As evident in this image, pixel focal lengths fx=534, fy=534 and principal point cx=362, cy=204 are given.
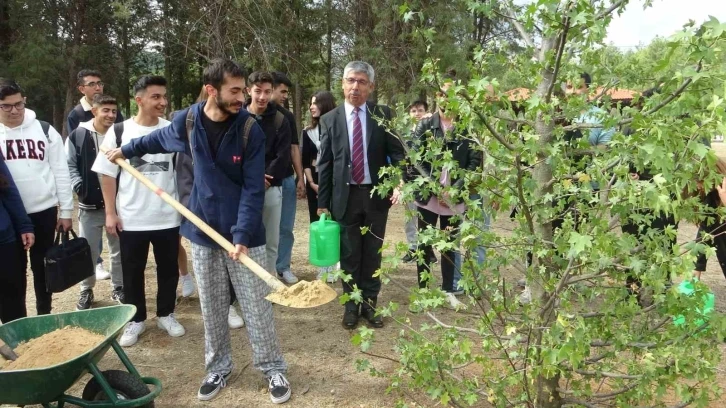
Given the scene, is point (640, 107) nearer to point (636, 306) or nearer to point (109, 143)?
point (636, 306)

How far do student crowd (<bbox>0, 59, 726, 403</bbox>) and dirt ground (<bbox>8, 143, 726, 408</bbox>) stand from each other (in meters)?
0.11

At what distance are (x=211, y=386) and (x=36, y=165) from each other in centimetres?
185

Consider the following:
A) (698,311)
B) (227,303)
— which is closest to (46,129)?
(227,303)

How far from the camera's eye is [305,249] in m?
6.47

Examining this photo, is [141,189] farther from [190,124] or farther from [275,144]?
[275,144]

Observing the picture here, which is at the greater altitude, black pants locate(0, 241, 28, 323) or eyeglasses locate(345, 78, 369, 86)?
eyeglasses locate(345, 78, 369, 86)

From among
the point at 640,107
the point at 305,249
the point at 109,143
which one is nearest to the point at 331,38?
the point at 305,249

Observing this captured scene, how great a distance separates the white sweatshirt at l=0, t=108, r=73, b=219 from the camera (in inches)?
133

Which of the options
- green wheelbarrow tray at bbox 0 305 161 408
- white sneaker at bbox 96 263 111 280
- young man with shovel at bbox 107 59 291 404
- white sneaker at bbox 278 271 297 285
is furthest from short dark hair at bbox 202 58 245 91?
white sneaker at bbox 96 263 111 280

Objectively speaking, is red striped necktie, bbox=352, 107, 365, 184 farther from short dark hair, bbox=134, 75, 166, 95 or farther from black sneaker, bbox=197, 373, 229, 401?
black sneaker, bbox=197, 373, 229, 401

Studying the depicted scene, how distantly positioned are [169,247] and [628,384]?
113 inches

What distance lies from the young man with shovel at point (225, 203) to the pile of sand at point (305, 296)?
13.3 inches

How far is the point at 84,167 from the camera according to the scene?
4148 millimetres

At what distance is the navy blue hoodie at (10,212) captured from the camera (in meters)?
3.11
